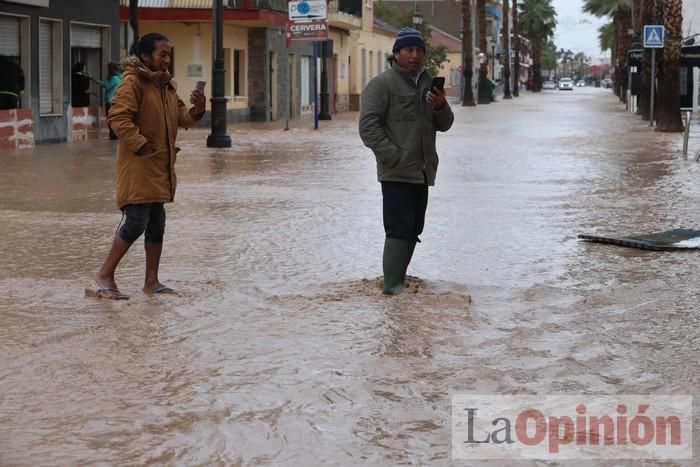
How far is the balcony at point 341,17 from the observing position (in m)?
47.7

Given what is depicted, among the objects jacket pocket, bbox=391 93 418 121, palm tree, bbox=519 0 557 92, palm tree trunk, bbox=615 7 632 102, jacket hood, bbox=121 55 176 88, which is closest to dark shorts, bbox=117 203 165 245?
jacket hood, bbox=121 55 176 88

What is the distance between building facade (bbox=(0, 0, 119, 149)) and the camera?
2395cm

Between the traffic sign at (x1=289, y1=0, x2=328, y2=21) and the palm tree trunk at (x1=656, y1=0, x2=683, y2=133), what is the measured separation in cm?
787

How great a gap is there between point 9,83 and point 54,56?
270 cm

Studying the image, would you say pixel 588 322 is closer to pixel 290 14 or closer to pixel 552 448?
pixel 552 448

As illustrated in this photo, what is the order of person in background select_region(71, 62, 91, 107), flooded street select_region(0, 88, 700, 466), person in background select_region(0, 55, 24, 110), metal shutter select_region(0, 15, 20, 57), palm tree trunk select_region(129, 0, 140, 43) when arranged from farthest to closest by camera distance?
1. palm tree trunk select_region(129, 0, 140, 43)
2. person in background select_region(71, 62, 91, 107)
3. metal shutter select_region(0, 15, 20, 57)
4. person in background select_region(0, 55, 24, 110)
5. flooded street select_region(0, 88, 700, 466)

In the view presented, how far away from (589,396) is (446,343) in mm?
1242

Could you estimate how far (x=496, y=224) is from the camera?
11711mm

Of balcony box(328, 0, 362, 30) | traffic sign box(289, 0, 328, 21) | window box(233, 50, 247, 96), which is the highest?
balcony box(328, 0, 362, 30)

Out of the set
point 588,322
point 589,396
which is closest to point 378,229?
point 588,322

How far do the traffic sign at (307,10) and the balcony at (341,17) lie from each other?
15337 mm

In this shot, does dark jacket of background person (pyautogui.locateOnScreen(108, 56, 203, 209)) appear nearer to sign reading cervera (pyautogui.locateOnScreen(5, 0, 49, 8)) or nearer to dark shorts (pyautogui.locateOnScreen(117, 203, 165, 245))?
dark shorts (pyautogui.locateOnScreen(117, 203, 165, 245))

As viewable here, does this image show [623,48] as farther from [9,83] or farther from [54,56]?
[9,83]

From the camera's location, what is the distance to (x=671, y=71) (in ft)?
94.6
